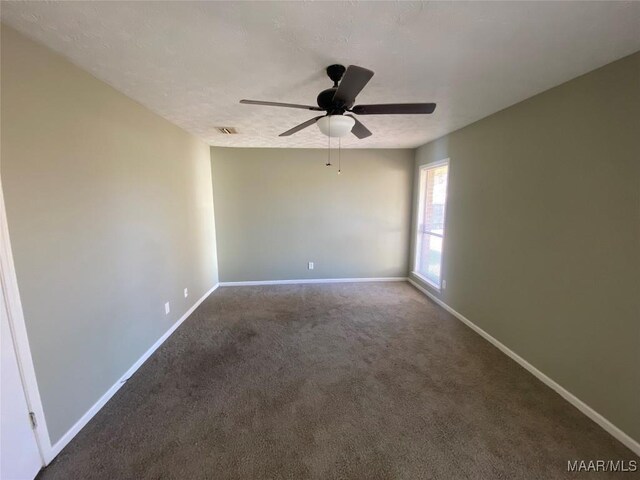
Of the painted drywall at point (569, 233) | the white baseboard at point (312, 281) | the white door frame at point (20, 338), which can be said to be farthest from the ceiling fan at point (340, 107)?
the white baseboard at point (312, 281)

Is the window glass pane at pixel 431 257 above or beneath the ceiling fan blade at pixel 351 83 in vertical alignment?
beneath

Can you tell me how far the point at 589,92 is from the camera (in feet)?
5.91

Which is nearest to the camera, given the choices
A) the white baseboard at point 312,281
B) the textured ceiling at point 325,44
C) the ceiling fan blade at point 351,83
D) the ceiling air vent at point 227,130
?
the textured ceiling at point 325,44

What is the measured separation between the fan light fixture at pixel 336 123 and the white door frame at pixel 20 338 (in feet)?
5.71

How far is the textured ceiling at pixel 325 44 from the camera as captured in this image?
1219 mm

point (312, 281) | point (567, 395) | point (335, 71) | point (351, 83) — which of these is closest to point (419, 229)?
point (312, 281)

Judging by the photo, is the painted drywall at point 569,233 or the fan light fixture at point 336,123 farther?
the fan light fixture at point 336,123

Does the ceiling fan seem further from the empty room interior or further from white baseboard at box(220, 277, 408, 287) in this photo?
white baseboard at box(220, 277, 408, 287)

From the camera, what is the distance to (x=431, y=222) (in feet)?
13.7

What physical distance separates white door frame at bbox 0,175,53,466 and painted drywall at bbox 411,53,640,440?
11.1ft

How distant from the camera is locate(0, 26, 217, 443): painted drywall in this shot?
1.41 meters

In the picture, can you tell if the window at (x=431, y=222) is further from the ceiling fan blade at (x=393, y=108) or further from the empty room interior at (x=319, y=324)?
the ceiling fan blade at (x=393, y=108)

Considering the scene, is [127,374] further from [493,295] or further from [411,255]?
[411,255]

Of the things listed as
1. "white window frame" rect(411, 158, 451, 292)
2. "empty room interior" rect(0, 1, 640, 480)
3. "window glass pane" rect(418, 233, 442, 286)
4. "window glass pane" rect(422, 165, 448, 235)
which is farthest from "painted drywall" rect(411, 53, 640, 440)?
"window glass pane" rect(418, 233, 442, 286)
